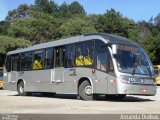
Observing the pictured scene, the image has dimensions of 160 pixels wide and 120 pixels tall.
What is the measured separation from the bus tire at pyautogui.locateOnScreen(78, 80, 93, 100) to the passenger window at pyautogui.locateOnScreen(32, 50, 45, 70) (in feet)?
14.2

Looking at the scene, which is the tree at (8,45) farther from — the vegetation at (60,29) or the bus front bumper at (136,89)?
the bus front bumper at (136,89)

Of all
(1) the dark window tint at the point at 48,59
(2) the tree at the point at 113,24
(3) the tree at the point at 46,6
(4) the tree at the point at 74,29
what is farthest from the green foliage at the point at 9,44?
(3) the tree at the point at 46,6

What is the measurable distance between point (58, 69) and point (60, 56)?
65cm

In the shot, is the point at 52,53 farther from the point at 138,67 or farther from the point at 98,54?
the point at 138,67

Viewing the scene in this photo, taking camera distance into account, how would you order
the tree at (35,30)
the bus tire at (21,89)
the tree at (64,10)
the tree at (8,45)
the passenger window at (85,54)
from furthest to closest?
the tree at (64,10) → the tree at (35,30) → the tree at (8,45) → the bus tire at (21,89) → the passenger window at (85,54)

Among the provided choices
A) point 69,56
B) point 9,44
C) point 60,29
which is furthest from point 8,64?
point 60,29

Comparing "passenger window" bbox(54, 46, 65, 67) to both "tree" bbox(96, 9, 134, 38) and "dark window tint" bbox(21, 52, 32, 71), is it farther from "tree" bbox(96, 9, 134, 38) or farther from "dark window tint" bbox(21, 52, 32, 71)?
"tree" bbox(96, 9, 134, 38)

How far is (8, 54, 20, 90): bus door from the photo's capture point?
26.4 meters

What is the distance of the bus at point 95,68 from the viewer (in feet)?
58.5

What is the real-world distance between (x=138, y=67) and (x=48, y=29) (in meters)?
55.6

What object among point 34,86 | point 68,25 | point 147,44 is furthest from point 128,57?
point 68,25

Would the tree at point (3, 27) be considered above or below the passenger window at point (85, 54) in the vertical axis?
above

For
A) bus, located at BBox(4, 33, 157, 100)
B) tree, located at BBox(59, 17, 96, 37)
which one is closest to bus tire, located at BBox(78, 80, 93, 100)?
bus, located at BBox(4, 33, 157, 100)

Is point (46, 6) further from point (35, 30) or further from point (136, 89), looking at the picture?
point (136, 89)
